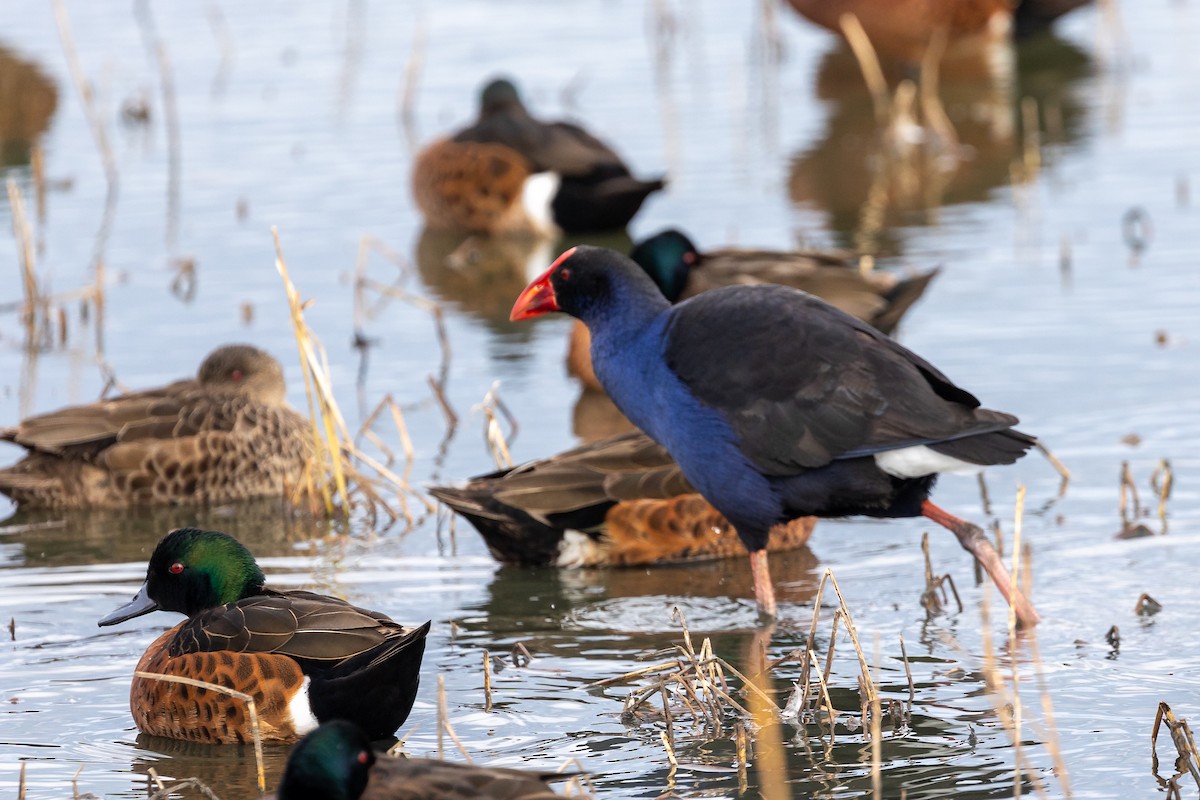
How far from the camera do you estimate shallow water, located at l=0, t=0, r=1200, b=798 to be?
21.4ft

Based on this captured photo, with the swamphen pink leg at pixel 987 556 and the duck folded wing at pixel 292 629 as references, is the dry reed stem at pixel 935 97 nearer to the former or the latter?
the swamphen pink leg at pixel 987 556

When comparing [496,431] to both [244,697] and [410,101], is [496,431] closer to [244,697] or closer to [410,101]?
[244,697]

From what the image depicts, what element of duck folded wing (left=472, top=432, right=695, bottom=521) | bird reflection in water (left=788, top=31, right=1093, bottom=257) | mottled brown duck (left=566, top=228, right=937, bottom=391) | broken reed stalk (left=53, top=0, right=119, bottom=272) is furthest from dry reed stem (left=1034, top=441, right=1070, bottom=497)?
broken reed stalk (left=53, top=0, right=119, bottom=272)

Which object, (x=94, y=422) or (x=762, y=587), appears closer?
(x=762, y=587)

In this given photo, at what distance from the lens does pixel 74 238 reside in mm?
13953

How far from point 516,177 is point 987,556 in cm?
779

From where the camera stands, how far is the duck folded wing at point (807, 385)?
7.13 meters

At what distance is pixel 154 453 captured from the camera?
374 inches

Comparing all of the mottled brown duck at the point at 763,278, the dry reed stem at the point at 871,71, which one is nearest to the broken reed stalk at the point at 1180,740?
the mottled brown duck at the point at 763,278

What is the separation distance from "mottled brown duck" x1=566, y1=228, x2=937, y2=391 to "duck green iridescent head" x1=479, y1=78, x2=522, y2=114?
4102 mm

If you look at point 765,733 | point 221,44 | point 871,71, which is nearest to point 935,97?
point 871,71

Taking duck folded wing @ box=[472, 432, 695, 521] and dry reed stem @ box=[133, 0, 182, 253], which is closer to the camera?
duck folded wing @ box=[472, 432, 695, 521]

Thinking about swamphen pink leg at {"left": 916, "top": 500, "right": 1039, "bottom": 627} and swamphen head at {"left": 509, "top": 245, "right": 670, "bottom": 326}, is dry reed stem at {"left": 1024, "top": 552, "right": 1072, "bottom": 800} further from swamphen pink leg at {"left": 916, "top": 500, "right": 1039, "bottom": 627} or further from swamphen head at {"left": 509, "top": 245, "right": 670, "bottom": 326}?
swamphen head at {"left": 509, "top": 245, "right": 670, "bottom": 326}

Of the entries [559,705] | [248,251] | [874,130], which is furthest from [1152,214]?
[559,705]
